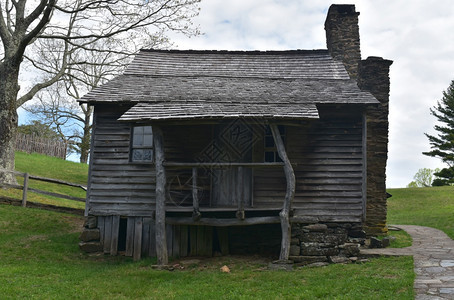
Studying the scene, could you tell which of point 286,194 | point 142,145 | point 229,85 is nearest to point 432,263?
point 286,194

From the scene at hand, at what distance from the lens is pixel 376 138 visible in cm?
1569

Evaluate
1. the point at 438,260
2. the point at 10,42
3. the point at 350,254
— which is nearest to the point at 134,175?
the point at 350,254

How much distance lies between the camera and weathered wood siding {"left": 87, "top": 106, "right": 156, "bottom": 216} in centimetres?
1227

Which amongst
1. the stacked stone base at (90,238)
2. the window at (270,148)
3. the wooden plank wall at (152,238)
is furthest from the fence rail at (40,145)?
the window at (270,148)

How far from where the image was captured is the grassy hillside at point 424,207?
20.0 metres

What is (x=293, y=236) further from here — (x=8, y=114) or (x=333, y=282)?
(x=8, y=114)

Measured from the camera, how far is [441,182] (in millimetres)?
36750

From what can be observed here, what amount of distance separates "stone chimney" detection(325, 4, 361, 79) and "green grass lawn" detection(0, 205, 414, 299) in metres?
8.98

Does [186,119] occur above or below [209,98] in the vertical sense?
below

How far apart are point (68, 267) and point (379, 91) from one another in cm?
1196

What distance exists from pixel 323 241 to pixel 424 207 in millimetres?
18382

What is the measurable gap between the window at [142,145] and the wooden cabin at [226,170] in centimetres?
3

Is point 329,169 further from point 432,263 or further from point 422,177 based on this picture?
point 422,177

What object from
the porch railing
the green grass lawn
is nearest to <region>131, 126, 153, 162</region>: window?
the porch railing
